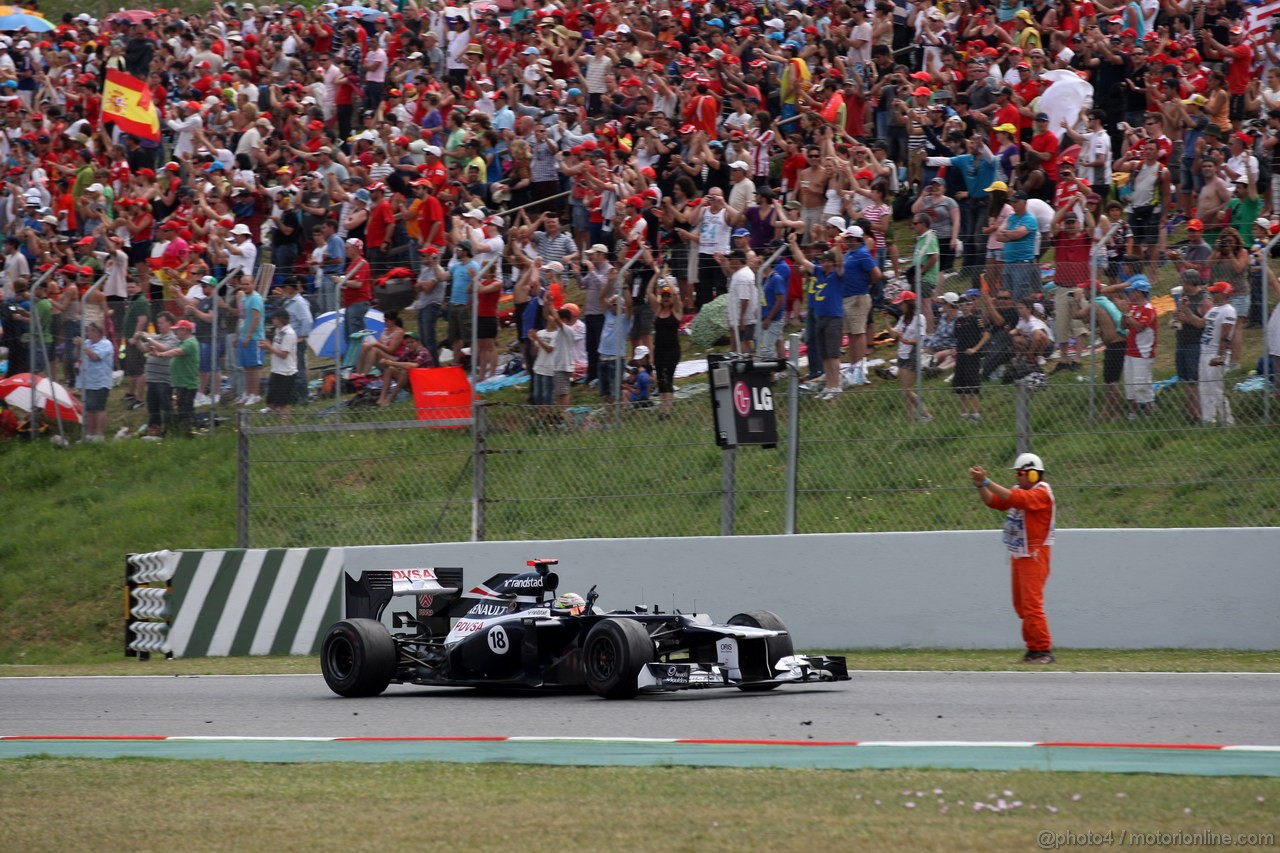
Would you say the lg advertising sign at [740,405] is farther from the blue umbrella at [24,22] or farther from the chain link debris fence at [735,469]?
the blue umbrella at [24,22]

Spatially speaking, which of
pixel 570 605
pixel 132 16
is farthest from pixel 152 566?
pixel 132 16

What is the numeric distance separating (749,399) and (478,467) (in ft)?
9.90

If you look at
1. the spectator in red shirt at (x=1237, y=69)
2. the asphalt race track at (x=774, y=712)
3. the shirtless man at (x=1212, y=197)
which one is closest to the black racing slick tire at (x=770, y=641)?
the asphalt race track at (x=774, y=712)

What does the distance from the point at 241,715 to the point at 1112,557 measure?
705cm

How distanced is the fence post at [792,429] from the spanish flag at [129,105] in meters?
16.5

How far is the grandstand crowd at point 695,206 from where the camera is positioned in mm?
15266

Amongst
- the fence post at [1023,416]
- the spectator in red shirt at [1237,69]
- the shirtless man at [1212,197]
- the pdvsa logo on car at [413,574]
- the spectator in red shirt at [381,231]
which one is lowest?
the pdvsa logo on car at [413,574]

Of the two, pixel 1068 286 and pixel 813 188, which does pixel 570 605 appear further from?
pixel 813 188

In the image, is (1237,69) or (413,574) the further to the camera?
(1237,69)

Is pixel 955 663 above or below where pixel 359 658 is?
below

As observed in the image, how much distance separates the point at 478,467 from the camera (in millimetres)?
15461

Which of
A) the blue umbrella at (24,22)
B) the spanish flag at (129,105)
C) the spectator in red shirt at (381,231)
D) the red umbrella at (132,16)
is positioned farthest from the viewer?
the blue umbrella at (24,22)

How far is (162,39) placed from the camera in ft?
105

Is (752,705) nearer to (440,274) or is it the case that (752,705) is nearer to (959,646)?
(959,646)
